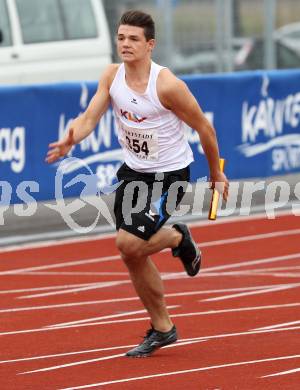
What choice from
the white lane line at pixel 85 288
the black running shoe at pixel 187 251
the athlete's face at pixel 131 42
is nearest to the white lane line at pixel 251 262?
the white lane line at pixel 85 288

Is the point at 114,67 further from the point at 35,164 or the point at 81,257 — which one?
the point at 35,164

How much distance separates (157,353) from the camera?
9062mm

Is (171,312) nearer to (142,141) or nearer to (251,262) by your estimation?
(142,141)

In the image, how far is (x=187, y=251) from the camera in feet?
30.4

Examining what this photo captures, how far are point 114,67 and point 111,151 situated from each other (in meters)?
6.46

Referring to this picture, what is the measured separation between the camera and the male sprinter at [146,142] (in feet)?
28.8

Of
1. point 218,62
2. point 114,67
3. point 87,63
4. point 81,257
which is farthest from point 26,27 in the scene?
point 114,67

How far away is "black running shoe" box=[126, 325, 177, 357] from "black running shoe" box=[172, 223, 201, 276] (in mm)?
458

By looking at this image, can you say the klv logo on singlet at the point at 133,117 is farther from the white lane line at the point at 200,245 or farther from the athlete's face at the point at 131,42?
the white lane line at the point at 200,245

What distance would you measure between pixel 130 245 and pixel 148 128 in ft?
2.37

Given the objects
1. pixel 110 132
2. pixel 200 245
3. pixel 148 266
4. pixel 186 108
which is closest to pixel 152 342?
pixel 148 266

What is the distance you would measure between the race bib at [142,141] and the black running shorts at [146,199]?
12 centimetres

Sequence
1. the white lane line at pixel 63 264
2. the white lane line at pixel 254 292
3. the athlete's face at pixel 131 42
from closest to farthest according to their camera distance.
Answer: the athlete's face at pixel 131 42
the white lane line at pixel 254 292
the white lane line at pixel 63 264

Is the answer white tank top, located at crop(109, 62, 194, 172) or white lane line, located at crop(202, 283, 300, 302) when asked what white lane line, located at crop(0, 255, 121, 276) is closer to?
white lane line, located at crop(202, 283, 300, 302)
